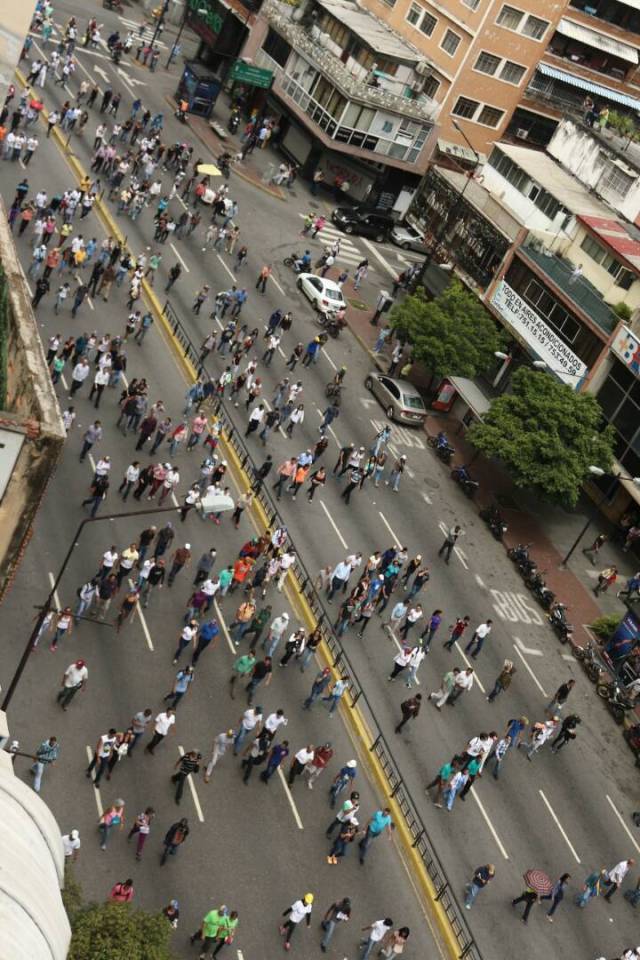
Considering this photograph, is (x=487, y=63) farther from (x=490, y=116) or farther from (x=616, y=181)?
(x=616, y=181)

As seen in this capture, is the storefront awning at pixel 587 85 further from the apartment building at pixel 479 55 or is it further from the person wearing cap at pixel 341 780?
the person wearing cap at pixel 341 780

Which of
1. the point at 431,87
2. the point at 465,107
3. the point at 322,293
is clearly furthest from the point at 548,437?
the point at 431,87

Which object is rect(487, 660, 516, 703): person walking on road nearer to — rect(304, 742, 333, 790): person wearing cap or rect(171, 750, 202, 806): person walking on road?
rect(304, 742, 333, 790): person wearing cap

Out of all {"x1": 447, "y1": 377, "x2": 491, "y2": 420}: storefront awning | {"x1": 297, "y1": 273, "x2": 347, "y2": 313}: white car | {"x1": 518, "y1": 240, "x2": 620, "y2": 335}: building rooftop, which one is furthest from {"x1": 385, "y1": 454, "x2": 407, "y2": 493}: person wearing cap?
{"x1": 297, "y1": 273, "x2": 347, "y2": 313}: white car

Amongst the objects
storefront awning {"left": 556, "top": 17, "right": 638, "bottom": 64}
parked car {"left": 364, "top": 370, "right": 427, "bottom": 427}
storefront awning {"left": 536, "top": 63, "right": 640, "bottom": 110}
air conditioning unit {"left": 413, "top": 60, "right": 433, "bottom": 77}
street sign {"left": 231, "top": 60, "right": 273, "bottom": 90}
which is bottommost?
parked car {"left": 364, "top": 370, "right": 427, "bottom": 427}

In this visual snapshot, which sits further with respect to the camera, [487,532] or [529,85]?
[529,85]

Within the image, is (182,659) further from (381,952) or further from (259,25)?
(259,25)

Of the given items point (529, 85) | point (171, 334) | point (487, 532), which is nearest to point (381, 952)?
point (487, 532)
